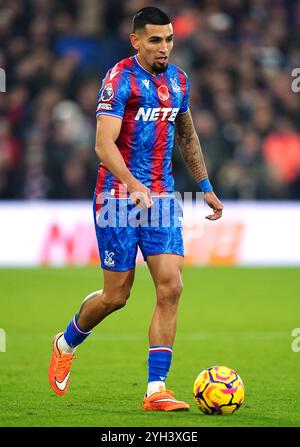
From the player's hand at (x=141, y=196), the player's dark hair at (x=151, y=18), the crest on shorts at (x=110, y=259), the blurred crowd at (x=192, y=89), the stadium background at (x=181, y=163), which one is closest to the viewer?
the player's hand at (x=141, y=196)

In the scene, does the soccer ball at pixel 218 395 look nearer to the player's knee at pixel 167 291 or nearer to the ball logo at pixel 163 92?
the player's knee at pixel 167 291

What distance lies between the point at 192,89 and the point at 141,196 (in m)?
13.3

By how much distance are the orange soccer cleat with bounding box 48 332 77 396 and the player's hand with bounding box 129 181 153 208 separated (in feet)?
4.80

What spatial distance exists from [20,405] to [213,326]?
4946 millimetres

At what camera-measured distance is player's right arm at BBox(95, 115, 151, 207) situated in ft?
22.1

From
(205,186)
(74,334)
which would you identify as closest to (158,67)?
(205,186)

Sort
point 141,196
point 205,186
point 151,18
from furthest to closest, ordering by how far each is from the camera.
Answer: point 205,186 → point 151,18 → point 141,196

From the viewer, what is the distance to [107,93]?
7098mm

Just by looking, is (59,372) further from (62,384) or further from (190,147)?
(190,147)

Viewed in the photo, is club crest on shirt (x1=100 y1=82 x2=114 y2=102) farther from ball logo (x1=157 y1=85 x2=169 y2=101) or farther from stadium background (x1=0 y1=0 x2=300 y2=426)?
stadium background (x1=0 y1=0 x2=300 y2=426)

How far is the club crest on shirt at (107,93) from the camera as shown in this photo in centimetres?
708

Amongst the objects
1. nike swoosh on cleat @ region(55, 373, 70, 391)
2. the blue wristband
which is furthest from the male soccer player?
nike swoosh on cleat @ region(55, 373, 70, 391)

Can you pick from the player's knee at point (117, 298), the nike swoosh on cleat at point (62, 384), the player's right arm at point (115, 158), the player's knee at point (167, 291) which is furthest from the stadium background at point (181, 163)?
the player's right arm at point (115, 158)
